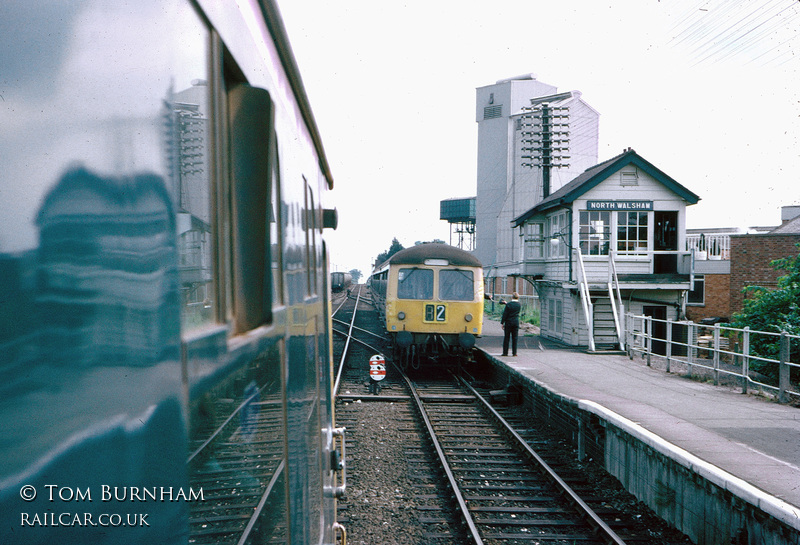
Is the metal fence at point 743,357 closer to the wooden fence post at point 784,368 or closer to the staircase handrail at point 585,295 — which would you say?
the wooden fence post at point 784,368

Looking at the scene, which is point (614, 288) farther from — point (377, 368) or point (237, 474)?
point (237, 474)

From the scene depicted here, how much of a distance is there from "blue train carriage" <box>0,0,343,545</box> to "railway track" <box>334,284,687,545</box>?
5216mm

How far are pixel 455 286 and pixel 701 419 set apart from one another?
710cm

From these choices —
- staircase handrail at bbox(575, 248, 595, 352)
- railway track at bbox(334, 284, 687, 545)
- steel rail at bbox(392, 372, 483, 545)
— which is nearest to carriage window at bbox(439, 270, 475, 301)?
railway track at bbox(334, 284, 687, 545)

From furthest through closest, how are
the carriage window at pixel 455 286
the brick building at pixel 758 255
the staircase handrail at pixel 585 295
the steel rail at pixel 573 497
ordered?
the brick building at pixel 758 255, the staircase handrail at pixel 585 295, the carriage window at pixel 455 286, the steel rail at pixel 573 497

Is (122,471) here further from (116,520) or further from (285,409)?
(285,409)

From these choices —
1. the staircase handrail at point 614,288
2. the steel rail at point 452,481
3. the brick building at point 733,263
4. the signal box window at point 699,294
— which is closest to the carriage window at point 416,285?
the steel rail at point 452,481

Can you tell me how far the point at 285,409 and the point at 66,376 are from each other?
3.56ft

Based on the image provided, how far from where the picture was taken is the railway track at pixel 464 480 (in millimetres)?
6047

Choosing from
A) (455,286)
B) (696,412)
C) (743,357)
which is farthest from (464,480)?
(455,286)

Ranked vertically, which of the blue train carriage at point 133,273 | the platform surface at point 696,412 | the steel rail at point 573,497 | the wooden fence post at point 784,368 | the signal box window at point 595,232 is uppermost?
the signal box window at point 595,232

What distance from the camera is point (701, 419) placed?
8.15 meters

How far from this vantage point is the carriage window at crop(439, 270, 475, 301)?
47.6 ft

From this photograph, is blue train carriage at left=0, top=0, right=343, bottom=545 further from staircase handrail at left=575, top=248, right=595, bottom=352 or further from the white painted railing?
the white painted railing
